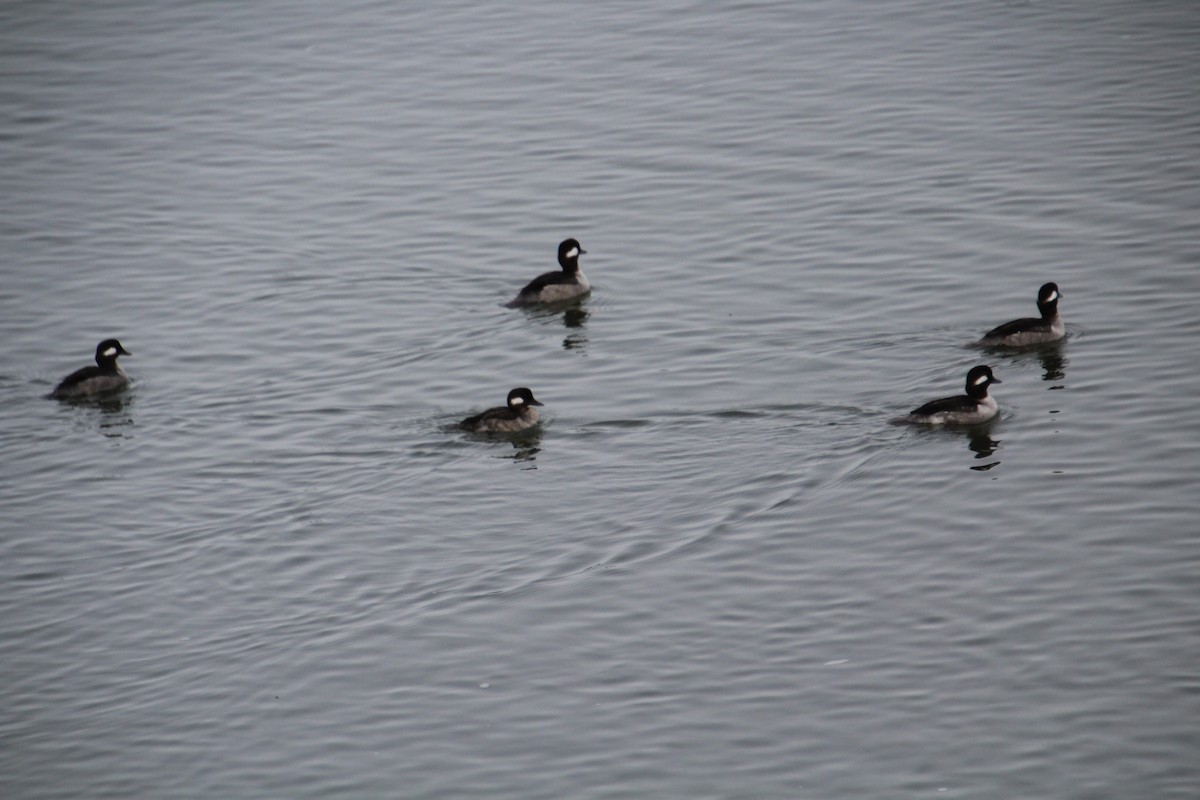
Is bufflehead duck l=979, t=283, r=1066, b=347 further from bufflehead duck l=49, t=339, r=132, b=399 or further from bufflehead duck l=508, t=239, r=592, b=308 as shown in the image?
bufflehead duck l=49, t=339, r=132, b=399

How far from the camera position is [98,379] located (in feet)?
68.4

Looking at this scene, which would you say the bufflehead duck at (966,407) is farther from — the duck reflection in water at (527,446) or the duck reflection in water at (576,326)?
the duck reflection in water at (576,326)

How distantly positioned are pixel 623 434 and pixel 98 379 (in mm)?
6807

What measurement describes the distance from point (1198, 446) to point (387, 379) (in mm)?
9564

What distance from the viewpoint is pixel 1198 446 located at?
17938 mm


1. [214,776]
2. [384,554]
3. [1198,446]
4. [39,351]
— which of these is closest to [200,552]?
[384,554]

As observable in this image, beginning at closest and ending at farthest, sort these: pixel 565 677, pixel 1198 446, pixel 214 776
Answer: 1. pixel 214 776
2. pixel 565 677
3. pixel 1198 446

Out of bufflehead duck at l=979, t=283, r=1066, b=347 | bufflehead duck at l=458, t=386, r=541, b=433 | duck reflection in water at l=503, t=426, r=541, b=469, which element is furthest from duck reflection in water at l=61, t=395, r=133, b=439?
bufflehead duck at l=979, t=283, r=1066, b=347

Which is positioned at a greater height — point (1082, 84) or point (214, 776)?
point (1082, 84)

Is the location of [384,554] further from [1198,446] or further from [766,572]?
[1198,446]

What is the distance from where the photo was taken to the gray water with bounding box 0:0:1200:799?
44.2 ft

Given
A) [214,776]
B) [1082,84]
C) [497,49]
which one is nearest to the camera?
[214,776]

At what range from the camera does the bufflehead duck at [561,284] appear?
23.1 m

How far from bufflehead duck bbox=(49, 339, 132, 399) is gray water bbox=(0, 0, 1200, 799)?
28cm
